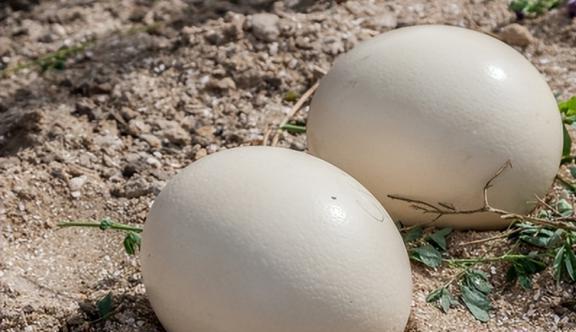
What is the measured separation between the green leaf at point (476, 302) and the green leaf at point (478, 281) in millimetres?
15

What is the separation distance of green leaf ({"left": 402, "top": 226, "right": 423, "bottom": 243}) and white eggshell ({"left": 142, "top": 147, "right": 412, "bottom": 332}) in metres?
0.36

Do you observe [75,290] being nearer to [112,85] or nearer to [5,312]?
[5,312]

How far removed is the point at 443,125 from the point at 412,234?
1.01 feet

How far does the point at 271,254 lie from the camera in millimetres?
2385

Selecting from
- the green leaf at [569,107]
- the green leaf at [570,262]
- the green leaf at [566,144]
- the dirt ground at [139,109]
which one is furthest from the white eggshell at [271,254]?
the green leaf at [569,107]

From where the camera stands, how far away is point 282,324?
2371 millimetres

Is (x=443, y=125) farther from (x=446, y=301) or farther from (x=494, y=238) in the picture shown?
(x=446, y=301)

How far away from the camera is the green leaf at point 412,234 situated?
2938 millimetres

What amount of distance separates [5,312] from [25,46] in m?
1.79

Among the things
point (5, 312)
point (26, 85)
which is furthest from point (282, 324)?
point (26, 85)

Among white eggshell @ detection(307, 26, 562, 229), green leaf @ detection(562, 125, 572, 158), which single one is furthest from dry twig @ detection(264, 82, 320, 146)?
green leaf @ detection(562, 125, 572, 158)

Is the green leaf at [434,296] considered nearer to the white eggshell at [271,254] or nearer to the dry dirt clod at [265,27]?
the white eggshell at [271,254]

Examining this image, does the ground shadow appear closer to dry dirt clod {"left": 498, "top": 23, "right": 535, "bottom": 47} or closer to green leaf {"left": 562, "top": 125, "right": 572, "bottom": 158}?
green leaf {"left": 562, "top": 125, "right": 572, "bottom": 158}

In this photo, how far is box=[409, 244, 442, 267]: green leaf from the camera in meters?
2.91
